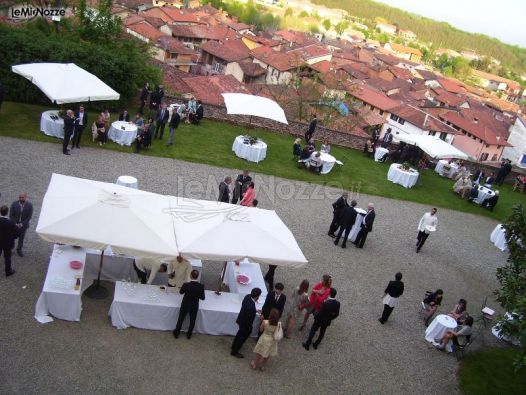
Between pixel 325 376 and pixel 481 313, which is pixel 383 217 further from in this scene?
pixel 325 376

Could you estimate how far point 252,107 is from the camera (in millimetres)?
18734

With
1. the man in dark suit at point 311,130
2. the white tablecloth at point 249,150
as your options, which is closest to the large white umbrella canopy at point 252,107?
the white tablecloth at point 249,150

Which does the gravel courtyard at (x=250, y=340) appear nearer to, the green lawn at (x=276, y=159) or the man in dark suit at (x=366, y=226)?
the man in dark suit at (x=366, y=226)

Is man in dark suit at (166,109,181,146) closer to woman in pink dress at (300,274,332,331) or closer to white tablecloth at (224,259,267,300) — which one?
white tablecloth at (224,259,267,300)

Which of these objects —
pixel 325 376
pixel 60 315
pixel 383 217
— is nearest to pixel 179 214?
pixel 60 315

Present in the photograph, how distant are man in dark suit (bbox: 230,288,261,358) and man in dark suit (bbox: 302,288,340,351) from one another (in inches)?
54.8

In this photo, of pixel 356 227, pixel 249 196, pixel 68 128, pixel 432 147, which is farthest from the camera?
pixel 432 147

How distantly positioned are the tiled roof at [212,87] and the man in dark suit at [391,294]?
3336cm

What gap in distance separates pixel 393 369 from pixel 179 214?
17.2 ft

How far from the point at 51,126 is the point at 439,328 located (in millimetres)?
13607

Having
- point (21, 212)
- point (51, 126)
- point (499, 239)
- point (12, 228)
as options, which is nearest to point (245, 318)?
point (12, 228)

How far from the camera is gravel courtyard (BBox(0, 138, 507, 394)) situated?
7410 millimetres

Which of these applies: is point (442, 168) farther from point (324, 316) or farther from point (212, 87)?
point (212, 87)

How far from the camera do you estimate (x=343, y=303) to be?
11.0 meters
